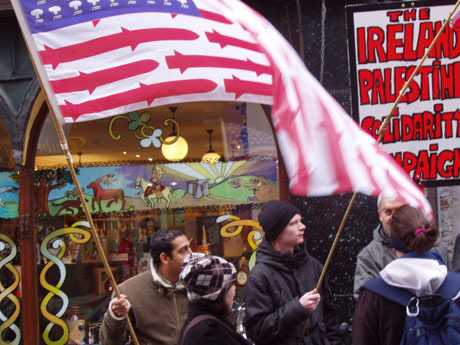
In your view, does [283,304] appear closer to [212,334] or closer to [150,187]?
[212,334]

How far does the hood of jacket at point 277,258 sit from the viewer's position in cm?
527

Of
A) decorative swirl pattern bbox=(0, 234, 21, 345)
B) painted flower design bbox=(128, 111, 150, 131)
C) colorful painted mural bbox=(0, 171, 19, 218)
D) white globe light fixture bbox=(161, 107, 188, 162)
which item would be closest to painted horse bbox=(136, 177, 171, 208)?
white globe light fixture bbox=(161, 107, 188, 162)

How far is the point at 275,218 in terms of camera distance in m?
5.27

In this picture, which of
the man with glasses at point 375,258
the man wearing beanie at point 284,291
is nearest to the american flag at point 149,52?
the man wearing beanie at point 284,291

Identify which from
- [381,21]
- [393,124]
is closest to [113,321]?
[393,124]

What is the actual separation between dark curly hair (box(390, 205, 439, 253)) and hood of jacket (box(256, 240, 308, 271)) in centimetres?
159

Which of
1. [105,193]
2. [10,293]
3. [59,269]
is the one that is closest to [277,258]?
[105,193]

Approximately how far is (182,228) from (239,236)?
529 millimetres

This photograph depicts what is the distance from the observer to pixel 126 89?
14.3 feet

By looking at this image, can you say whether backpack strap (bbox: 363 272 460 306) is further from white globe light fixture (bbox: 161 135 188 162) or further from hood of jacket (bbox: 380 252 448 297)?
white globe light fixture (bbox: 161 135 188 162)

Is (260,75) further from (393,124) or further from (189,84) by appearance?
(393,124)

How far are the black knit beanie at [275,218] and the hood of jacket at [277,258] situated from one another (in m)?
0.06

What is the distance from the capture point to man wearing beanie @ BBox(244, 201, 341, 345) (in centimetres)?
503

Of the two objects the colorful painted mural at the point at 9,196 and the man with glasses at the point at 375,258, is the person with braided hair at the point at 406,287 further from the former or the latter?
the colorful painted mural at the point at 9,196
